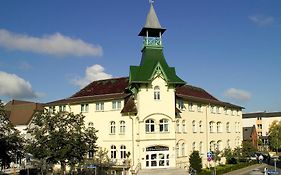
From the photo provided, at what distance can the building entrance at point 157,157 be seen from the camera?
4872 cm

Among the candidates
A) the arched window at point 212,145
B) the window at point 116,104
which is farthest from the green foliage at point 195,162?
the window at point 116,104

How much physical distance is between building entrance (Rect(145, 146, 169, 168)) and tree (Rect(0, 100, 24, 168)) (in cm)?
1535

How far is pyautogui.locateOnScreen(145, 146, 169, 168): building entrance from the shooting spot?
48719mm

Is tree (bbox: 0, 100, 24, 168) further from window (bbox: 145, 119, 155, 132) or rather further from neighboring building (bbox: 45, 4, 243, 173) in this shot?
window (bbox: 145, 119, 155, 132)

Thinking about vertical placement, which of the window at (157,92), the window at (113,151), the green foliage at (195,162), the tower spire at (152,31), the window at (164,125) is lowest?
the green foliage at (195,162)

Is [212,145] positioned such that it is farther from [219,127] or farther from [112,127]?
[112,127]

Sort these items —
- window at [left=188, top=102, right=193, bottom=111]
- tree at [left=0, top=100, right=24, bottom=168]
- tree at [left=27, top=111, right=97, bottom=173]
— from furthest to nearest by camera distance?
window at [left=188, top=102, right=193, bottom=111] < tree at [left=27, top=111, right=97, bottom=173] < tree at [left=0, top=100, right=24, bottom=168]

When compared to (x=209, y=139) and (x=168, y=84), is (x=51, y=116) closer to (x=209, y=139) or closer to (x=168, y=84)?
(x=168, y=84)

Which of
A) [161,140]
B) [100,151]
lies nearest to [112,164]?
[100,151]

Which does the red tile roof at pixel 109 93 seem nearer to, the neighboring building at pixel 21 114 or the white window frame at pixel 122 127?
the white window frame at pixel 122 127

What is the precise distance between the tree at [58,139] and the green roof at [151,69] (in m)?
10.00

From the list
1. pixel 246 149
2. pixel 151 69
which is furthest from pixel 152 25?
pixel 246 149

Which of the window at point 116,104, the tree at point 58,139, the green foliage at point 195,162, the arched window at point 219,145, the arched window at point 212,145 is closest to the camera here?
the tree at point 58,139

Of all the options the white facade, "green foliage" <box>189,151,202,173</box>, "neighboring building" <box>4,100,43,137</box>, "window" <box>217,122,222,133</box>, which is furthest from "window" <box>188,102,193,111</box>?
"neighboring building" <box>4,100,43,137</box>
